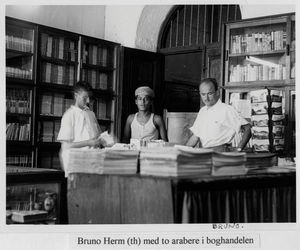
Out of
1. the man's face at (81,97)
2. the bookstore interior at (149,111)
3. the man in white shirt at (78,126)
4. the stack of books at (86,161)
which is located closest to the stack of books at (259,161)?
the bookstore interior at (149,111)

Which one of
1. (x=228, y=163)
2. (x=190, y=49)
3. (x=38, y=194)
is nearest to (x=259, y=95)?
(x=190, y=49)

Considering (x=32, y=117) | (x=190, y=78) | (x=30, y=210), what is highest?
(x=190, y=78)

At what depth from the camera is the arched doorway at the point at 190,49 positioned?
20.6 feet

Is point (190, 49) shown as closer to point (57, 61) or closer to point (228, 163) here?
point (57, 61)

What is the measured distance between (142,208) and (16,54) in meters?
3.75

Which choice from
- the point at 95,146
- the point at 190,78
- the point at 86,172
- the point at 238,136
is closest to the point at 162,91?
the point at 190,78

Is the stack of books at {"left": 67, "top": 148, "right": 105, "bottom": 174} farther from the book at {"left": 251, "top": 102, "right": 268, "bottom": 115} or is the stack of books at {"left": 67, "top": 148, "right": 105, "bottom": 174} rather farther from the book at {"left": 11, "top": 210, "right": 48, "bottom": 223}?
the book at {"left": 251, "top": 102, "right": 268, "bottom": 115}

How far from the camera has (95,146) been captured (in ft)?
A: 13.3

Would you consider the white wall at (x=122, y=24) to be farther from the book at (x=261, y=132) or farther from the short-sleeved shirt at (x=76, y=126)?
the short-sleeved shirt at (x=76, y=126)

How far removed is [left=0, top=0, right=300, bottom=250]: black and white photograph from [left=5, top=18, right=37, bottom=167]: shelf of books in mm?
12

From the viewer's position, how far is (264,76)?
17.9 ft

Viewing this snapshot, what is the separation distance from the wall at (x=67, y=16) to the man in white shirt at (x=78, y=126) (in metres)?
2.17

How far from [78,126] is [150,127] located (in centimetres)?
70

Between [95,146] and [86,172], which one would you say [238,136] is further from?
[86,172]
